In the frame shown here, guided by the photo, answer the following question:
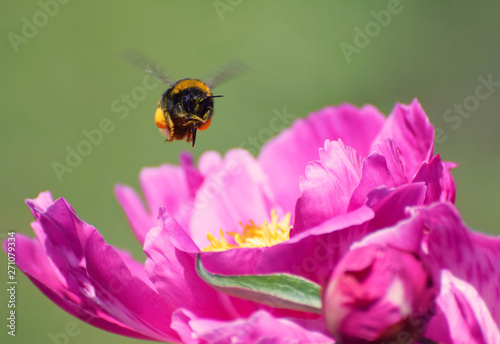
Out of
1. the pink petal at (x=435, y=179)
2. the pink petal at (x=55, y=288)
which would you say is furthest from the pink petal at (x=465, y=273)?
the pink petal at (x=55, y=288)

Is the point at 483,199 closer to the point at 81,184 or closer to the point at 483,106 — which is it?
the point at 483,106

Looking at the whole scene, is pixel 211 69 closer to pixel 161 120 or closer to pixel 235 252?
pixel 161 120

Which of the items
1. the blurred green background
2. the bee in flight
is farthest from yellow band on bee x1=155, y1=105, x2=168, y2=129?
the blurred green background

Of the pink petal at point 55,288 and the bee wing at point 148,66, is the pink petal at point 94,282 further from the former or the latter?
the bee wing at point 148,66

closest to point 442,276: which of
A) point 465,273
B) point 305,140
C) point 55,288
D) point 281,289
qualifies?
point 465,273

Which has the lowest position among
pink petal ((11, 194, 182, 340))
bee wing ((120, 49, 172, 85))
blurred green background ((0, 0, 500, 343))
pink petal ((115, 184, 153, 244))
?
pink petal ((11, 194, 182, 340))

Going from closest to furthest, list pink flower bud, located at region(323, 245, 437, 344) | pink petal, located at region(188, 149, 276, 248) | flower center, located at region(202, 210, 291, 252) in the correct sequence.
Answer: pink flower bud, located at region(323, 245, 437, 344) → flower center, located at region(202, 210, 291, 252) → pink petal, located at region(188, 149, 276, 248)

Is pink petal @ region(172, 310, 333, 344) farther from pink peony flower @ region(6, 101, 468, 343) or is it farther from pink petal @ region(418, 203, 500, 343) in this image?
pink petal @ region(418, 203, 500, 343)
